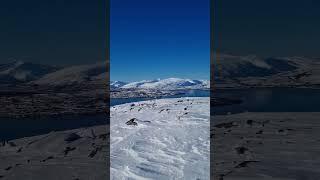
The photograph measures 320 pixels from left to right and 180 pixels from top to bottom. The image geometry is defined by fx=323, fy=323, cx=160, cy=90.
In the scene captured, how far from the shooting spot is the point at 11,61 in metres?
3.73

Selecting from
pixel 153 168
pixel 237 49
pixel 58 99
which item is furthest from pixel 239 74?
pixel 58 99

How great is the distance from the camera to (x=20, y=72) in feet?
12.1

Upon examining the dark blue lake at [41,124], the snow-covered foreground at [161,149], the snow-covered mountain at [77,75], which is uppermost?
the snow-covered mountain at [77,75]

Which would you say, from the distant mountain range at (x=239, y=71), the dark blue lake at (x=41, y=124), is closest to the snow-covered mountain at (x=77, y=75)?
the distant mountain range at (x=239, y=71)

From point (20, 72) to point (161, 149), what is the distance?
184 cm

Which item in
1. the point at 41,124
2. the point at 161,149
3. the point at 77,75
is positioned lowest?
the point at 161,149

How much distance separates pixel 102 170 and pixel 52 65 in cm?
172

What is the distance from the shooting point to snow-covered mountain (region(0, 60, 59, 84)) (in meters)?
3.66

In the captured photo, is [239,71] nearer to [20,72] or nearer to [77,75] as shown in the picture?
[77,75]

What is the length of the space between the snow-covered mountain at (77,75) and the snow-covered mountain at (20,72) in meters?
0.09

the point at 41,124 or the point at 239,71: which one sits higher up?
the point at 239,71

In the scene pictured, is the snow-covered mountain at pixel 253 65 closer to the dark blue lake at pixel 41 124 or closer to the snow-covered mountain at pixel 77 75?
the snow-covered mountain at pixel 77 75

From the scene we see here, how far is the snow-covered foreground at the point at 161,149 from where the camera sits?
307cm

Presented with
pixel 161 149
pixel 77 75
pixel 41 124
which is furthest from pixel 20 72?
pixel 161 149
